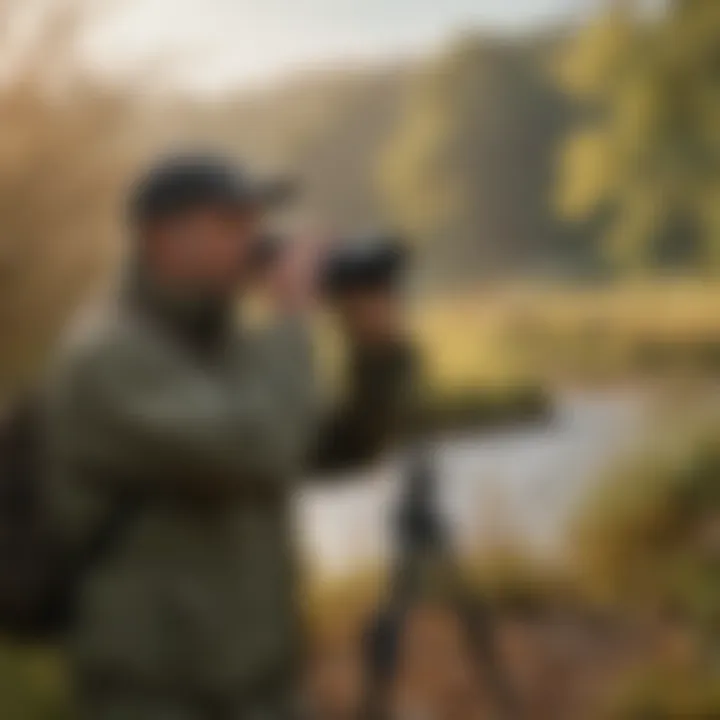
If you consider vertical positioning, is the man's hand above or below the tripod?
above

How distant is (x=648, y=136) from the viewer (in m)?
1.23

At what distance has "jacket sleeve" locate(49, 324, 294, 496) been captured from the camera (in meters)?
1.07

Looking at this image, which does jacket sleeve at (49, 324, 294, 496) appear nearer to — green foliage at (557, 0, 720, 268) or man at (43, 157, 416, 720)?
man at (43, 157, 416, 720)

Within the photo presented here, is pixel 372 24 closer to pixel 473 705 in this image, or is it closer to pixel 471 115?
pixel 471 115

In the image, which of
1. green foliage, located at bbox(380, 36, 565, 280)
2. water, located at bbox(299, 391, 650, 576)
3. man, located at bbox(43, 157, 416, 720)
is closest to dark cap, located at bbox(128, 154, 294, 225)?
man, located at bbox(43, 157, 416, 720)

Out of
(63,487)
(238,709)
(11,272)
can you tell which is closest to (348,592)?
(238,709)

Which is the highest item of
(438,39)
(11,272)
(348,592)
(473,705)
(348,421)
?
(438,39)

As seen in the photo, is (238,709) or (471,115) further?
(471,115)

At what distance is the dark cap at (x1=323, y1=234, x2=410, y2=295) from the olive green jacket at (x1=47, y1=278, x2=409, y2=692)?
0.09 meters

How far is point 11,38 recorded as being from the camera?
121cm

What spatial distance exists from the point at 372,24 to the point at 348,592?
1.58 ft

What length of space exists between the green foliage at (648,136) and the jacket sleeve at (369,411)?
7.8 inches

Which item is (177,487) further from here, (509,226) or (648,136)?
(648,136)

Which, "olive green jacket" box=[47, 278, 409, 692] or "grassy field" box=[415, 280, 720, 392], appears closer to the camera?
"olive green jacket" box=[47, 278, 409, 692]
